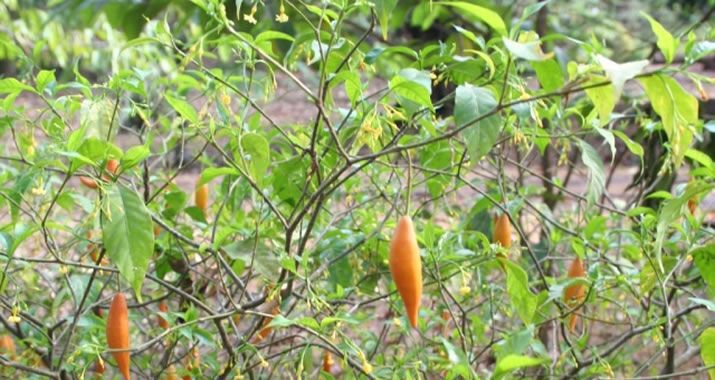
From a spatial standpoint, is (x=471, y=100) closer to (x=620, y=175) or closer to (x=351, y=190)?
(x=351, y=190)

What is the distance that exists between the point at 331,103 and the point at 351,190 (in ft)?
0.84

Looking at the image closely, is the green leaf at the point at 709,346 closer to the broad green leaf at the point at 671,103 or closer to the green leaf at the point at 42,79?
the broad green leaf at the point at 671,103

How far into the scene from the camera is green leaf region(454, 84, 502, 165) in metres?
0.72

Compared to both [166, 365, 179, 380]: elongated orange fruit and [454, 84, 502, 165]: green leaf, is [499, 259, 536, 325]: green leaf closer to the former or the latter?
[454, 84, 502, 165]: green leaf

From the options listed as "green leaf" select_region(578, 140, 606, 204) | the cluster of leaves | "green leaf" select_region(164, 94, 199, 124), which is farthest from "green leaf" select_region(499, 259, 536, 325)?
"green leaf" select_region(164, 94, 199, 124)

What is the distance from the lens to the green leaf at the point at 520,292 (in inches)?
35.4

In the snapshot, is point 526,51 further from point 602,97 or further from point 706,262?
point 706,262

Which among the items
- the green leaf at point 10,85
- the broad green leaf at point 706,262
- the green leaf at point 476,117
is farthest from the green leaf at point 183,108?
the broad green leaf at point 706,262

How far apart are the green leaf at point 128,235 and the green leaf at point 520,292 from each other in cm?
34

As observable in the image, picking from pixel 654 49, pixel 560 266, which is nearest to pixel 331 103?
pixel 560 266

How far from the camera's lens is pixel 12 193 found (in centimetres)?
88

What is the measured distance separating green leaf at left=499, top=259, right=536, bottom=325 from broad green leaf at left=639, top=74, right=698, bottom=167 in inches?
10.4

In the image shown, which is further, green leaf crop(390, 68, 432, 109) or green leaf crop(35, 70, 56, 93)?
green leaf crop(35, 70, 56, 93)

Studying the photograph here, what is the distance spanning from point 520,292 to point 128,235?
375 mm
